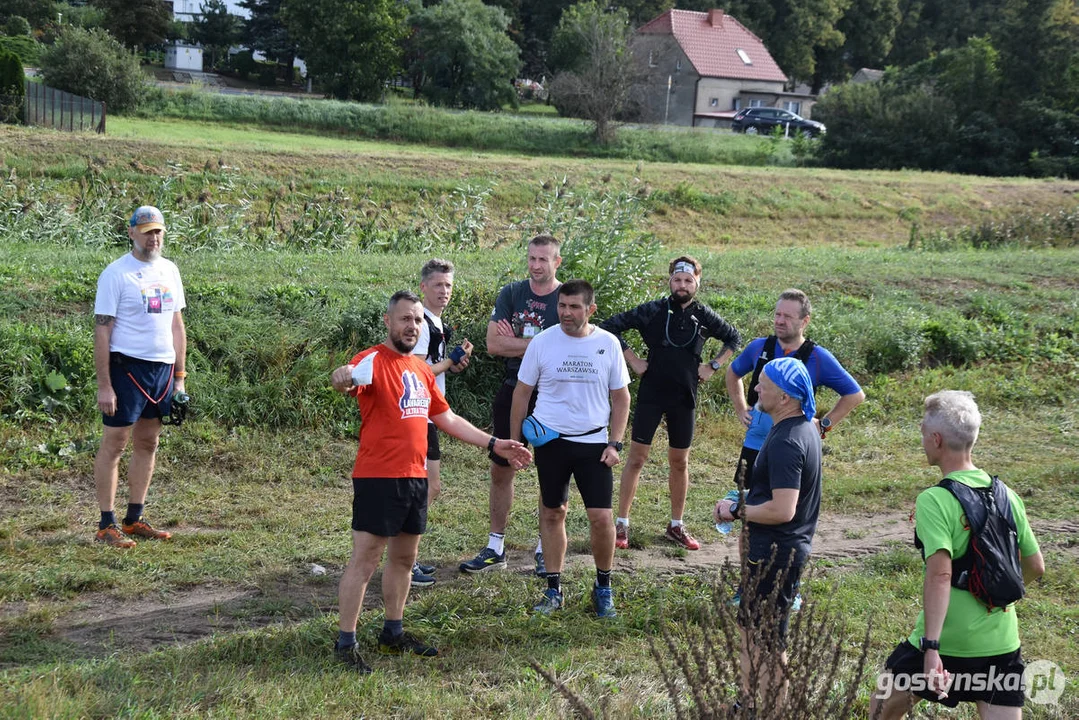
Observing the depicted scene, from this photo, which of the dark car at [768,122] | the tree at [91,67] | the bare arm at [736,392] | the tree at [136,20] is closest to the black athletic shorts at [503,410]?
the bare arm at [736,392]

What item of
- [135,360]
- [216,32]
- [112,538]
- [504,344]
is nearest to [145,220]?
[135,360]

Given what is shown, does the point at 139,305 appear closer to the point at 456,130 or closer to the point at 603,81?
the point at 456,130

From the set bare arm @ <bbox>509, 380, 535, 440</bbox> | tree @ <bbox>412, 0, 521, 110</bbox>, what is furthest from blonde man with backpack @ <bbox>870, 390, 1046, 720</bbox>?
tree @ <bbox>412, 0, 521, 110</bbox>

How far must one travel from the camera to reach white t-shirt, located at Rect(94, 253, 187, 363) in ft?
21.5

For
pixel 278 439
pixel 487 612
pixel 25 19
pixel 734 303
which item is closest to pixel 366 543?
pixel 487 612

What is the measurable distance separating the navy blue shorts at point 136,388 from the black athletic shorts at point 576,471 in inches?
106

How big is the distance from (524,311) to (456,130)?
3539 centimetres

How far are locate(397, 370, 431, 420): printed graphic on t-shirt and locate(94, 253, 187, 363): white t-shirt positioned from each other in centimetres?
237

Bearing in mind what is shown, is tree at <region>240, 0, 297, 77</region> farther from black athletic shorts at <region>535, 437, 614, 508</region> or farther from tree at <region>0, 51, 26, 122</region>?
black athletic shorts at <region>535, 437, 614, 508</region>

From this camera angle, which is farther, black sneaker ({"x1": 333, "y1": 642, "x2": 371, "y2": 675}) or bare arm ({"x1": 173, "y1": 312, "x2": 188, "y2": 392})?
bare arm ({"x1": 173, "y1": 312, "x2": 188, "y2": 392})

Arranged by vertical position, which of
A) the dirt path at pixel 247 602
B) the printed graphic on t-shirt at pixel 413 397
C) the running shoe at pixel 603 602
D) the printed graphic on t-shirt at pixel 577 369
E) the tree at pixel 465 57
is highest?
the tree at pixel 465 57

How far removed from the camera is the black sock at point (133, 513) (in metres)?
6.90

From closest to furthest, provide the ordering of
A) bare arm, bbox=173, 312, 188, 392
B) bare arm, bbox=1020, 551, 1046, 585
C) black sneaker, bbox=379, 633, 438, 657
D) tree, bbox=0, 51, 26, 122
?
bare arm, bbox=1020, 551, 1046, 585, black sneaker, bbox=379, 633, 438, 657, bare arm, bbox=173, 312, 188, 392, tree, bbox=0, 51, 26, 122

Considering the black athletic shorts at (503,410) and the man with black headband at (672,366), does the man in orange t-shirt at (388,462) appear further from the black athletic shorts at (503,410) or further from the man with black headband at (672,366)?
the man with black headband at (672,366)
